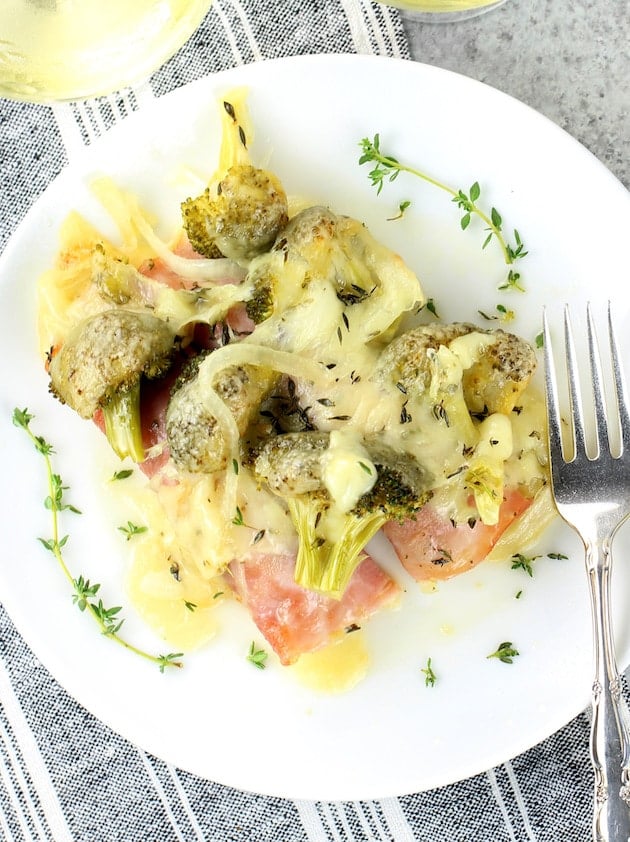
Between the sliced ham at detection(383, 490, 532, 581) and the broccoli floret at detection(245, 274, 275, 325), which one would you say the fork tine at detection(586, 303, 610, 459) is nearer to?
the sliced ham at detection(383, 490, 532, 581)

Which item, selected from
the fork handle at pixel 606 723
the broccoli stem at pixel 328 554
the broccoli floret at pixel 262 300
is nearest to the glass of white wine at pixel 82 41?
the broccoli floret at pixel 262 300

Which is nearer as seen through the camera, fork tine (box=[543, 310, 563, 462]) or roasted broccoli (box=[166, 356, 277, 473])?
roasted broccoli (box=[166, 356, 277, 473])

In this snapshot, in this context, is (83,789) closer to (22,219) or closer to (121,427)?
(121,427)

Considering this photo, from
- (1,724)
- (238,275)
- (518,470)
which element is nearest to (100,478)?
(238,275)

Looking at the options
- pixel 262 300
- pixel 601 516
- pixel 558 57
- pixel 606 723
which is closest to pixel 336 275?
pixel 262 300

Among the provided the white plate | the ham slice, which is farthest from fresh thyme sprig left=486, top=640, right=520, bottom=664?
the ham slice

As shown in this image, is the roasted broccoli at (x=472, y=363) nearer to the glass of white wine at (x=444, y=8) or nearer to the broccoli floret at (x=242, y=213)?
the broccoli floret at (x=242, y=213)
